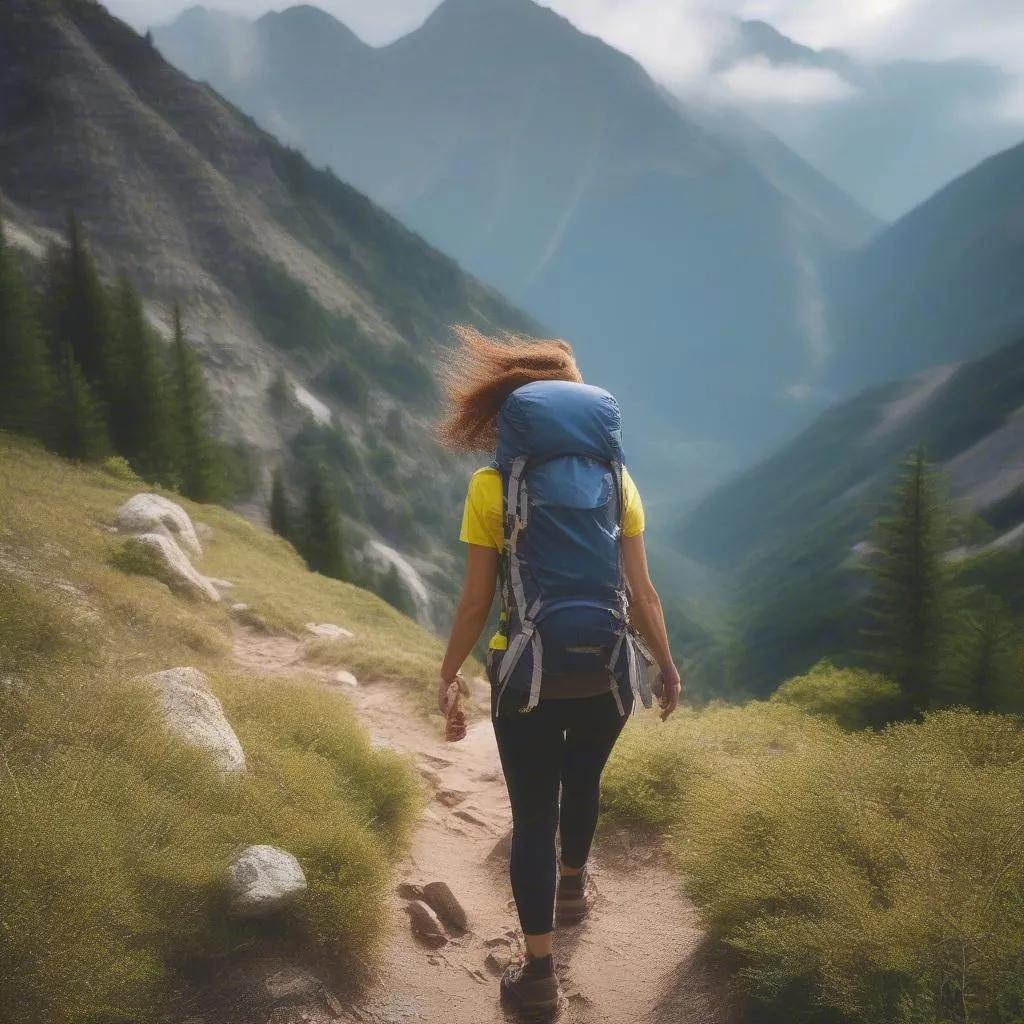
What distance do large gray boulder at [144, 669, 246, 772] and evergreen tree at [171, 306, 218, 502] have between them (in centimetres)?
3335

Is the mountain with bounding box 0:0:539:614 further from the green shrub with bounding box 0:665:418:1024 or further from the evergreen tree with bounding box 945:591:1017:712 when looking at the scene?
the green shrub with bounding box 0:665:418:1024

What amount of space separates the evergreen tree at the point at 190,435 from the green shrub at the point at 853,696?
30.0 meters

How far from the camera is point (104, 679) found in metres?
5.57

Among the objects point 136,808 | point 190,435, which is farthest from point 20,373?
point 136,808

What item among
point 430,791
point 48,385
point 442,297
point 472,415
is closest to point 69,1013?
point 472,415

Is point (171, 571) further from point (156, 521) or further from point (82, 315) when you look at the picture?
point (82, 315)

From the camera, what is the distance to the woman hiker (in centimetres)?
346

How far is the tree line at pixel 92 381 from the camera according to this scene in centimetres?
2789

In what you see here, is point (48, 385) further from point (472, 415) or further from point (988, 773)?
point (988, 773)

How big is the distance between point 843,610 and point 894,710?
52.4m

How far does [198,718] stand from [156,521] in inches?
480

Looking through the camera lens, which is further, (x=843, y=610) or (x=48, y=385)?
(x=843, y=610)

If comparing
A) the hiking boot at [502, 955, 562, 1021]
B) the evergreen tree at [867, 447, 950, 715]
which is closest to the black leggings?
the hiking boot at [502, 955, 562, 1021]

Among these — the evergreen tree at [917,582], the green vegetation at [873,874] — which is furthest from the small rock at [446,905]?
the evergreen tree at [917,582]
